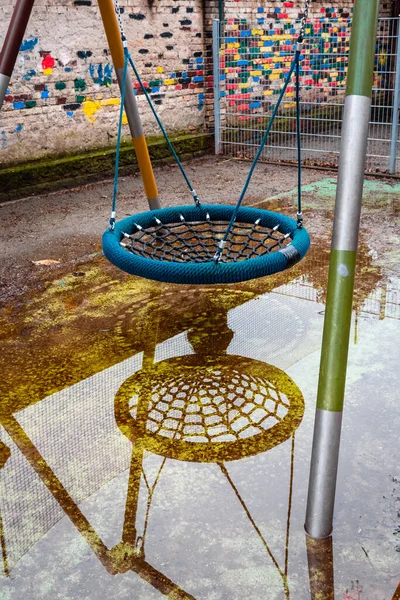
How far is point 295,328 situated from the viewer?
3.43m

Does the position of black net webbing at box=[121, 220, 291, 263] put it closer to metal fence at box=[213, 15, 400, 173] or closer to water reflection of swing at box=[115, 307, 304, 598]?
water reflection of swing at box=[115, 307, 304, 598]

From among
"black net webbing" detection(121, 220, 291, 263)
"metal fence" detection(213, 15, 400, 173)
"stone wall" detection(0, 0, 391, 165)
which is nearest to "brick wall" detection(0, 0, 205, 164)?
"stone wall" detection(0, 0, 391, 165)

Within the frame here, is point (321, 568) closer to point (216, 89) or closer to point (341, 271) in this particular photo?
point (341, 271)

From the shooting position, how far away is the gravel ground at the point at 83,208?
451 cm

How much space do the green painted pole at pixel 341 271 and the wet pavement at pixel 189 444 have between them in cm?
17

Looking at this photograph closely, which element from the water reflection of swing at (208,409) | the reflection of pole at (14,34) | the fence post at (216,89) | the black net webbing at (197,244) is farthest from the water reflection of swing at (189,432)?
the fence post at (216,89)

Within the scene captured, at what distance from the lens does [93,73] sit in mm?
6719

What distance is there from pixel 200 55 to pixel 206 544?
6747 mm

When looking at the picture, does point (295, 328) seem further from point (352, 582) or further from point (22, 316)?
point (352, 582)

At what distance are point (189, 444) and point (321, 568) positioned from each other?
0.74 meters

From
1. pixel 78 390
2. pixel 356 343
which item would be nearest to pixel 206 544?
pixel 78 390

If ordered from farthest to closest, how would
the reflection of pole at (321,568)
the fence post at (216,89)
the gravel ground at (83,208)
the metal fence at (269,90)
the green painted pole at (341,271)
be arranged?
1. the metal fence at (269,90)
2. the fence post at (216,89)
3. the gravel ground at (83,208)
4. the green painted pole at (341,271)
5. the reflection of pole at (321,568)

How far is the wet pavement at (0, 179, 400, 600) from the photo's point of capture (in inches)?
74.5

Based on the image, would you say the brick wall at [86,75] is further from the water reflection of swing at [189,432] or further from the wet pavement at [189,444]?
the water reflection of swing at [189,432]
